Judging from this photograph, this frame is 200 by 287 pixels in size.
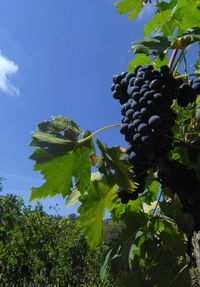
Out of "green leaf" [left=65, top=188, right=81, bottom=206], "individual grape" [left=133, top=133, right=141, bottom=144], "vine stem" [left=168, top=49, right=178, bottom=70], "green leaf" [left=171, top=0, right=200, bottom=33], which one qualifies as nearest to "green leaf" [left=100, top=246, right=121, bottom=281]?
"green leaf" [left=65, top=188, right=81, bottom=206]

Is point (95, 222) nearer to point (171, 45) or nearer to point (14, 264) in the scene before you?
point (171, 45)

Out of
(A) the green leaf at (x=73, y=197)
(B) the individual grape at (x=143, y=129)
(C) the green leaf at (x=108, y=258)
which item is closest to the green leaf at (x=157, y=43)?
(B) the individual grape at (x=143, y=129)

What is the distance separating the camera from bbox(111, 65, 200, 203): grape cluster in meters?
1.53

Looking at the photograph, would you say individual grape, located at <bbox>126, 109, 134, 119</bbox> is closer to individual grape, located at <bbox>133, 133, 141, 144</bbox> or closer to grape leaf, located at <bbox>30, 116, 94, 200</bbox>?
individual grape, located at <bbox>133, 133, 141, 144</bbox>

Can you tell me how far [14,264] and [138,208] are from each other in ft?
56.2

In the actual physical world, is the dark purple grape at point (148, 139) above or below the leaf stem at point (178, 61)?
below

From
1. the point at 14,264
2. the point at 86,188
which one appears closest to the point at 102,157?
the point at 86,188

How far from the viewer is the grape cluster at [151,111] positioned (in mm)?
1531

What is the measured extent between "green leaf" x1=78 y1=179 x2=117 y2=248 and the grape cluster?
12.8 inches

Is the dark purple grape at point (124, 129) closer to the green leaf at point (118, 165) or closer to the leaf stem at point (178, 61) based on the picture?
the green leaf at point (118, 165)

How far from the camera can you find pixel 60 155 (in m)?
1.89

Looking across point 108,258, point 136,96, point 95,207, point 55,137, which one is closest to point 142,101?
point 136,96

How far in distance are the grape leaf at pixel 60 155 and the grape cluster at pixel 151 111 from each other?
0.29 metres

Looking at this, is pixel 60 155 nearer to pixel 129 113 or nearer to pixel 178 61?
pixel 129 113
